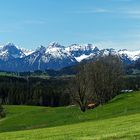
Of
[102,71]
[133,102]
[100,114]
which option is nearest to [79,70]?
[102,71]

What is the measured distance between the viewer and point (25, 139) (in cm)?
3719

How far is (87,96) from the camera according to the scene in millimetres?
104625

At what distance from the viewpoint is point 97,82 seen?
4395 inches

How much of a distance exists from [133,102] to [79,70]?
29.5m

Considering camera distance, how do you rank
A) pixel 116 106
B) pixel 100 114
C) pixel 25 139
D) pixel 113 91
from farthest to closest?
pixel 113 91
pixel 116 106
pixel 100 114
pixel 25 139

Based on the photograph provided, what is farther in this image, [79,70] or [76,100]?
[79,70]

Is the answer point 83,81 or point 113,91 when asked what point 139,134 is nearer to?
point 83,81

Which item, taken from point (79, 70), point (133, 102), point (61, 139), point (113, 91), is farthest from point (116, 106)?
point (61, 139)

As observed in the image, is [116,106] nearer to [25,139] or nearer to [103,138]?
[25,139]

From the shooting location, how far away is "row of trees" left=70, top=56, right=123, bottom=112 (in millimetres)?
102812

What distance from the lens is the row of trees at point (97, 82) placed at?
10281 cm

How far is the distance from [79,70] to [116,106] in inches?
1195

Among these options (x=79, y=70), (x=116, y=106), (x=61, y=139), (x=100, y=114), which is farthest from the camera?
(x=79, y=70)

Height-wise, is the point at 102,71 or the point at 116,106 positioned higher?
the point at 102,71
